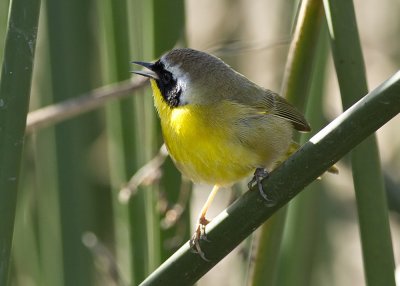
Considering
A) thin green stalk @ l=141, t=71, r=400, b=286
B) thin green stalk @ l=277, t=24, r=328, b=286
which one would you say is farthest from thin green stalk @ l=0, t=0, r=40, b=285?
thin green stalk @ l=277, t=24, r=328, b=286

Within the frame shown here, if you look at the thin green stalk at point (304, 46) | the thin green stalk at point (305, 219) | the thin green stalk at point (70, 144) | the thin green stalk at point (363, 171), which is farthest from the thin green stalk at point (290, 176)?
the thin green stalk at point (70, 144)

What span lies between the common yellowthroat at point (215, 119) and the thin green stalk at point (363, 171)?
0.32 m

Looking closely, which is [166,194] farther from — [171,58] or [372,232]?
[372,232]

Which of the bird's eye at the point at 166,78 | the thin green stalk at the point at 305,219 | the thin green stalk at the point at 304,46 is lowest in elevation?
the thin green stalk at the point at 305,219

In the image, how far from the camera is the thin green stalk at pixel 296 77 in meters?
1.45

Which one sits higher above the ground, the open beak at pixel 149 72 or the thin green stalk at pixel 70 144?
the open beak at pixel 149 72

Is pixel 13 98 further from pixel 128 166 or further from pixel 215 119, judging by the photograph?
pixel 128 166

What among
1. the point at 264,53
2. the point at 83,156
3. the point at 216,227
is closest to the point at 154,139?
the point at 83,156

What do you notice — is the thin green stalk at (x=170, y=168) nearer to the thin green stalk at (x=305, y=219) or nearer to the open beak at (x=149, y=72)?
the open beak at (x=149, y=72)

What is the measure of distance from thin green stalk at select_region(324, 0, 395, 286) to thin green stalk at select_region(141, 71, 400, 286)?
199 millimetres

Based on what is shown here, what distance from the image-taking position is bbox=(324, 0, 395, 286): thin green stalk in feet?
4.12

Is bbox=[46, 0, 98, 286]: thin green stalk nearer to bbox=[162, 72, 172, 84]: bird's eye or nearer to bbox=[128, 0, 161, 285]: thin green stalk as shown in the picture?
bbox=[128, 0, 161, 285]: thin green stalk

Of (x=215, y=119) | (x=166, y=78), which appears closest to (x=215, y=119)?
(x=215, y=119)

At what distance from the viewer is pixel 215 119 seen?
5.67 ft
